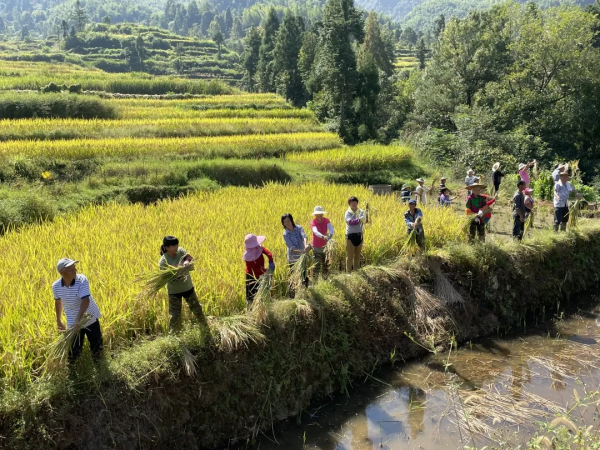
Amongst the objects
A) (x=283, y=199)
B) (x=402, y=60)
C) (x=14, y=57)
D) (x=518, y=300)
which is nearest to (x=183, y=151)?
(x=283, y=199)

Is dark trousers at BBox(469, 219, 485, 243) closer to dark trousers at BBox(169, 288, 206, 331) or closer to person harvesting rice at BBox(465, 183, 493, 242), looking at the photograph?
person harvesting rice at BBox(465, 183, 493, 242)

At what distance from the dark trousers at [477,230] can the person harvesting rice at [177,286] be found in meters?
5.12

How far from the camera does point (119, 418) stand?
4289 millimetres

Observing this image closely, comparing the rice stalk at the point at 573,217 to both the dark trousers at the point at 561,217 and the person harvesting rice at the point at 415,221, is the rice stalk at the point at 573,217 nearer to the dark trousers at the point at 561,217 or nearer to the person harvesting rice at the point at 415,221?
the dark trousers at the point at 561,217

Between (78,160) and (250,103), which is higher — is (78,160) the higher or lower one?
the lower one

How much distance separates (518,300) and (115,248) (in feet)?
21.7

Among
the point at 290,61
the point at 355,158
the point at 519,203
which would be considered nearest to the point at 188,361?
the point at 519,203

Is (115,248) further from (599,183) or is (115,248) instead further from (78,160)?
(599,183)

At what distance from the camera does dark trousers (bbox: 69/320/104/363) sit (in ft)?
14.0

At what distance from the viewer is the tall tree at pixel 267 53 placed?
149 ft

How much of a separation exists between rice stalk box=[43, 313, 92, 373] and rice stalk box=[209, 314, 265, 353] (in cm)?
143

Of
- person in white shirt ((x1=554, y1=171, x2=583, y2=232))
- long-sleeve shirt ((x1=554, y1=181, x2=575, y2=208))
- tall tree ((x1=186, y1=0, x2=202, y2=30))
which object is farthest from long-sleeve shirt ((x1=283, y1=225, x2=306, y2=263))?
tall tree ((x1=186, y1=0, x2=202, y2=30))

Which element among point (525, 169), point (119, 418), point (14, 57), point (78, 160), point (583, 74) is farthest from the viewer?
point (14, 57)

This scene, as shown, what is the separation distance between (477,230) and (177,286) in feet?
17.9
